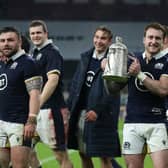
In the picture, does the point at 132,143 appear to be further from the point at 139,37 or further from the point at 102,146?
the point at 139,37

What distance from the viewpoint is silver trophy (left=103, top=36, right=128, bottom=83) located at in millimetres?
6633

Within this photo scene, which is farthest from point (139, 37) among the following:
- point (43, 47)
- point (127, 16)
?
point (43, 47)

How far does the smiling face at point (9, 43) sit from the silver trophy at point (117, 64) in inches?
43.4

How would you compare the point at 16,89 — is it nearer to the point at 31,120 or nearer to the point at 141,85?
the point at 31,120

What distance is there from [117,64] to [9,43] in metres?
1.28

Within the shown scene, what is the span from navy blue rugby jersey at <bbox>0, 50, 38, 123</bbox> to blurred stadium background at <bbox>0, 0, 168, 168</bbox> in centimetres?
2530

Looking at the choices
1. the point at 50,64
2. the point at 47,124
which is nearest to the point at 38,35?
the point at 50,64

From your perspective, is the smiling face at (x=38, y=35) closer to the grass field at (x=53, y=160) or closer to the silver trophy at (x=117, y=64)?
the silver trophy at (x=117, y=64)

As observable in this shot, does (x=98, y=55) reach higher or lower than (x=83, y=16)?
lower

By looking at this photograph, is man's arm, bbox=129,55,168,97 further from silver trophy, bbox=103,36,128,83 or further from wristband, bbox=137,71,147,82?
silver trophy, bbox=103,36,128,83

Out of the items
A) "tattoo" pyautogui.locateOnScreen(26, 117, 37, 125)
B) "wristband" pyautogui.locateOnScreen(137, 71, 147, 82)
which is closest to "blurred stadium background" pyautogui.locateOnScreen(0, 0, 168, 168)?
"tattoo" pyautogui.locateOnScreen(26, 117, 37, 125)

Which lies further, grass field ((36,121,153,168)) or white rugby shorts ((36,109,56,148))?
grass field ((36,121,153,168))

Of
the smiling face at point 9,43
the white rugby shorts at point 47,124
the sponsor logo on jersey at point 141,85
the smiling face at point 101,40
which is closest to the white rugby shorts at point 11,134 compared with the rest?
the smiling face at point 9,43

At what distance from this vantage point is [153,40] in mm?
7012
